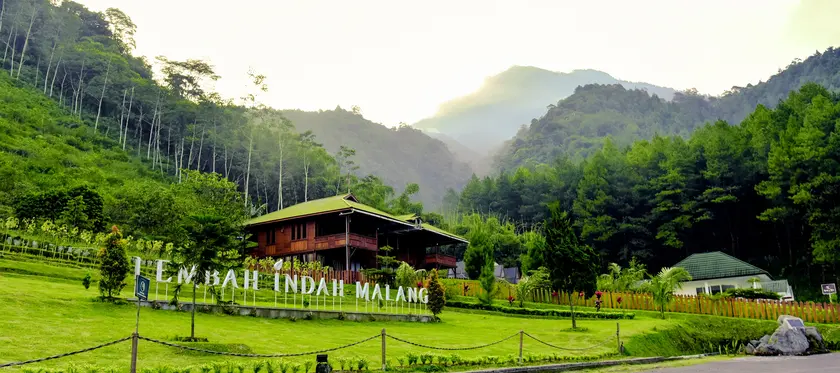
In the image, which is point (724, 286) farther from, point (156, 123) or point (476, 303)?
point (156, 123)

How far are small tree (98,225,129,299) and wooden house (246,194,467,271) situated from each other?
17848 millimetres

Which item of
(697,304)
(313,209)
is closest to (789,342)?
(697,304)

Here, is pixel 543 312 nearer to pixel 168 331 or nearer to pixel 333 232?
pixel 333 232

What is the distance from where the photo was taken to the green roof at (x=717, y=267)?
118ft

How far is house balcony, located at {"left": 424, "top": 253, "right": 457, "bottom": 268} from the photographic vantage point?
44.0 metres

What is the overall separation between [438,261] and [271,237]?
12450 millimetres

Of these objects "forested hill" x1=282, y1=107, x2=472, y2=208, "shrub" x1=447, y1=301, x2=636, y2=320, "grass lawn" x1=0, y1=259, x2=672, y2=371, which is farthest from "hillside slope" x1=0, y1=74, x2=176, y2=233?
"forested hill" x1=282, y1=107, x2=472, y2=208

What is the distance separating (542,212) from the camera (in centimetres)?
6912

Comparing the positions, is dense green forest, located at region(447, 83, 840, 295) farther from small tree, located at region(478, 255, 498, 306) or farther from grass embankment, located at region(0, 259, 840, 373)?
small tree, located at region(478, 255, 498, 306)

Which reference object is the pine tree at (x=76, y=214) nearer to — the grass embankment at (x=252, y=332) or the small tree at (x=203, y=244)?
the grass embankment at (x=252, y=332)

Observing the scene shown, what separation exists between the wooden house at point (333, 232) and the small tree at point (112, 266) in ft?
58.6

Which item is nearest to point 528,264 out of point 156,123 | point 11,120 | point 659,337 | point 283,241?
point 283,241

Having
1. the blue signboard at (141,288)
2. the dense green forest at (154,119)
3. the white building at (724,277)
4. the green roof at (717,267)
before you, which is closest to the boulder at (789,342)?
the white building at (724,277)

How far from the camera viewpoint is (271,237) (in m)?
39.8
